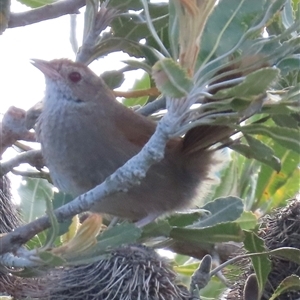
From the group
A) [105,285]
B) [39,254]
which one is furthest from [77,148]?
[39,254]

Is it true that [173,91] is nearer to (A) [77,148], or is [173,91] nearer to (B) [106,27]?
(B) [106,27]

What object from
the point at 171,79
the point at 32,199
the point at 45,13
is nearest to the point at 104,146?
the point at 32,199

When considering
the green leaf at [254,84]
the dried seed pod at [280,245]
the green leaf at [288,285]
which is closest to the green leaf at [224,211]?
the dried seed pod at [280,245]

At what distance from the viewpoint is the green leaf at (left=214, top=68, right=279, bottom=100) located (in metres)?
1.19

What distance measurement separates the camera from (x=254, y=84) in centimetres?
121

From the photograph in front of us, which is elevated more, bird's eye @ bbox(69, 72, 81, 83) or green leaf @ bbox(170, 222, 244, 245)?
bird's eye @ bbox(69, 72, 81, 83)

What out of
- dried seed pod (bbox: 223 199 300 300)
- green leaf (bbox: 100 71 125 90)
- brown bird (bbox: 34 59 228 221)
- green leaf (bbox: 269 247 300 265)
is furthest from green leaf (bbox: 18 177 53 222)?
green leaf (bbox: 269 247 300 265)

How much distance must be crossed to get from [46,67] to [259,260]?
932mm

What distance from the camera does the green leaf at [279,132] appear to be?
147cm

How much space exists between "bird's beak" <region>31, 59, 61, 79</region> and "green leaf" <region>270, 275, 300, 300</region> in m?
0.98

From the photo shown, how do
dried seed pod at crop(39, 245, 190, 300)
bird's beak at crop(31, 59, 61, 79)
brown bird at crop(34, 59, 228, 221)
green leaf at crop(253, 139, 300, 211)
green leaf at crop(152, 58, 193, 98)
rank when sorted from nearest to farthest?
green leaf at crop(152, 58, 193, 98)
dried seed pod at crop(39, 245, 190, 300)
brown bird at crop(34, 59, 228, 221)
bird's beak at crop(31, 59, 61, 79)
green leaf at crop(253, 139, 300, 211)

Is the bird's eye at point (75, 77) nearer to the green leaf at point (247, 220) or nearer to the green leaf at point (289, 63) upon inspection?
the green leaf at point (247, 220)

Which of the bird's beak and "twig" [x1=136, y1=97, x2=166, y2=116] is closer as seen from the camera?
"twig" [x1=136, y1=97, x2=166, y2=116]

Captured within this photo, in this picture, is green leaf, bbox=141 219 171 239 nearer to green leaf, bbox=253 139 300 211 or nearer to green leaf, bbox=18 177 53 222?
green leaf, bbox=18 177 53 222
